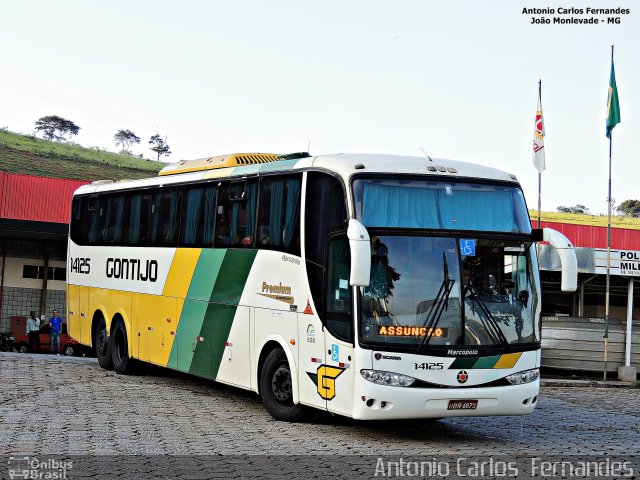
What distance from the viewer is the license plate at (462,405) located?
11.8 metres

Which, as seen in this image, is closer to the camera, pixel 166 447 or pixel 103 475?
pixel 103 475

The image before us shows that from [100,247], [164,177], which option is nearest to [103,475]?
[164,177]

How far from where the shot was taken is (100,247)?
20.0 meters

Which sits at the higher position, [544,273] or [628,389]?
[544,273]

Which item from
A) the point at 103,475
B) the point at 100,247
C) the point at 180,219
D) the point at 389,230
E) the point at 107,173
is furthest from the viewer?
the point at 107,173

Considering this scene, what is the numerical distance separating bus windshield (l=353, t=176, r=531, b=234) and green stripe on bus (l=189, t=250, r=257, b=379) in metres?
2.70

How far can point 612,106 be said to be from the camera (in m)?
24.6

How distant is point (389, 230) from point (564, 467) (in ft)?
10.7

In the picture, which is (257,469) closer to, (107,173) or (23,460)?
(23,460)

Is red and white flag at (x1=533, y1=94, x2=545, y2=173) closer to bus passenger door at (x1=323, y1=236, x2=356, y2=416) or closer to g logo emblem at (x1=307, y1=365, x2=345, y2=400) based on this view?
bus passenger door at (x1=323, y1=236, x2=356, y2=416)

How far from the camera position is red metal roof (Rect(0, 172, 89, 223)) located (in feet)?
123

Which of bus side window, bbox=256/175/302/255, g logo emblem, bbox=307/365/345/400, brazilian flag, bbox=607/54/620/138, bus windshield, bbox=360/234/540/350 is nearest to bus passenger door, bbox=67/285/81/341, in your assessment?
bus side window, bbox=256/175/302/255

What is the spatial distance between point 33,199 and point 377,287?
28.4 meters

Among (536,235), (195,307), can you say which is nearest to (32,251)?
(195,307)
